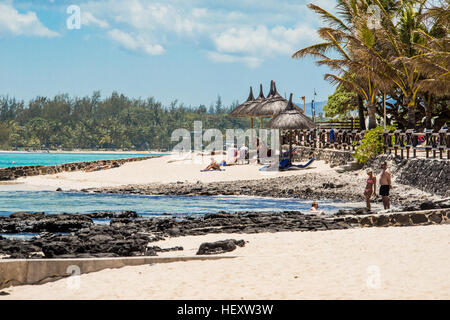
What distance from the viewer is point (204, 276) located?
8.02 m

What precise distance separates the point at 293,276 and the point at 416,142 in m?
16.5

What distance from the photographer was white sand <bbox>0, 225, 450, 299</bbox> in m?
7.17

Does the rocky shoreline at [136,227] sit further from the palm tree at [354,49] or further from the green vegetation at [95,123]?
the green vegetation at [95,123]

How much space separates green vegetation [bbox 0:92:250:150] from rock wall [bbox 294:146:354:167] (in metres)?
89.6

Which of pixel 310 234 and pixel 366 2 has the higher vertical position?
pixel 366 2

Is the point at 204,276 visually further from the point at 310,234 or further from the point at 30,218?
the point at 30,218

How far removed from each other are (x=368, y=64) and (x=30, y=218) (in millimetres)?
18026

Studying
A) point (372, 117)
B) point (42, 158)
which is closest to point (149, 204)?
point (372, 117)

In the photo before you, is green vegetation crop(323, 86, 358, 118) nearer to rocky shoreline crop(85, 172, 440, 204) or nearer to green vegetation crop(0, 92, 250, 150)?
rocky shoreline crop(85, 172, 440, 204)

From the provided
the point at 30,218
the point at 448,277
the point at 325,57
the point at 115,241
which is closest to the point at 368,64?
the point at 325,57

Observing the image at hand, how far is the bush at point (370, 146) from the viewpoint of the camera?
26281mm

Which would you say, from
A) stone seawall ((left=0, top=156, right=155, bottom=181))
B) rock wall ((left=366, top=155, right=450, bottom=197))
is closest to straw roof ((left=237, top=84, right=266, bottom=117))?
rock wall ((left=366, top=155, right=450, bottom=197))

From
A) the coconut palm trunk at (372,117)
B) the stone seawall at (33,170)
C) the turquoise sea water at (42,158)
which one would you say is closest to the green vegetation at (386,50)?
the coconut palm trunk at (372,117)

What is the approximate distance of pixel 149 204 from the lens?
73.4 ft
